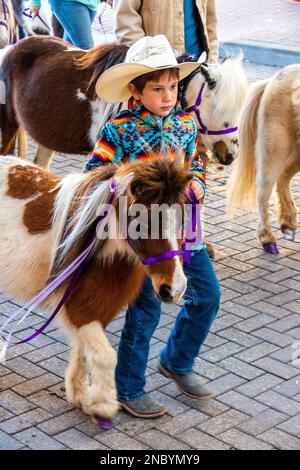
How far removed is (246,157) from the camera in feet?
21.6

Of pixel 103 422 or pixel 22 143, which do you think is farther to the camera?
pixel 22 143

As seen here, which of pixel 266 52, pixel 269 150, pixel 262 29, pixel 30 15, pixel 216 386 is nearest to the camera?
pixel 216 386

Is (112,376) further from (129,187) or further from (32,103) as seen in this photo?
(32,103)

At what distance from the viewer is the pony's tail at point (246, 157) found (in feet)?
21.3

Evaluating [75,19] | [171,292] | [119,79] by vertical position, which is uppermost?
[119,79]

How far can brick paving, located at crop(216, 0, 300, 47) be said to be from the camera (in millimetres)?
13414

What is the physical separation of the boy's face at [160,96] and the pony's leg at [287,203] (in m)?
2.76

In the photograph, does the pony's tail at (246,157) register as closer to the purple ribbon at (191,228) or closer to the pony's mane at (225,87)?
the pony's mane at (225,87)

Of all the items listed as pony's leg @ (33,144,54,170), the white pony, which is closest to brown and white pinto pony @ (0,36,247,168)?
pony's leg @ (33,144,54,170)

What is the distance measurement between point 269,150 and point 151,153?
2609mm

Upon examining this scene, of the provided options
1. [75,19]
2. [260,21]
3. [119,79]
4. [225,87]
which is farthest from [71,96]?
[260,21]

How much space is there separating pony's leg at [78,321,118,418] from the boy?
248 millimetres

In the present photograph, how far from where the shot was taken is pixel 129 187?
3.57 metres

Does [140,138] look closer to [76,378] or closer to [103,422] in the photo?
[76,378]
